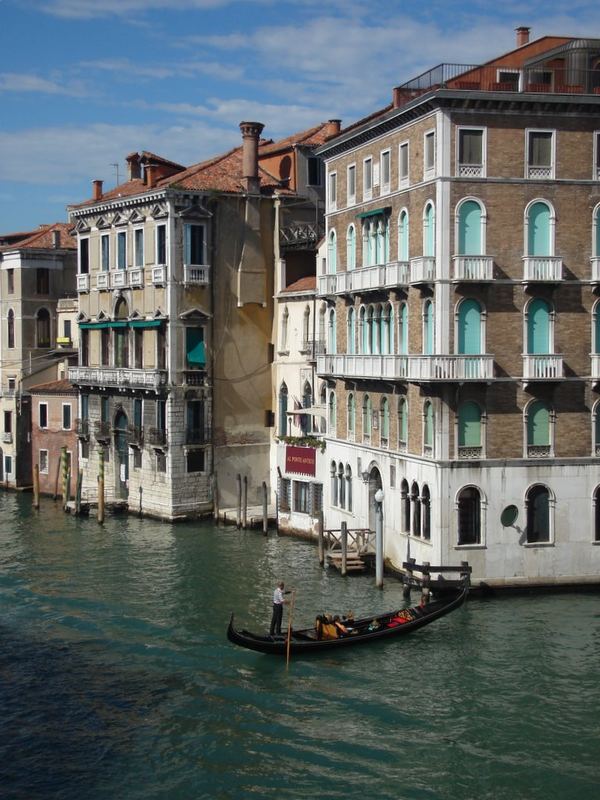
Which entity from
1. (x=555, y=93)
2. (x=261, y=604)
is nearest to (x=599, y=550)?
(x=261, y=604)

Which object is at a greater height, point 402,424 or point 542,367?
point 542,367

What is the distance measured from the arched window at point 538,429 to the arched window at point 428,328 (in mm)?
2597

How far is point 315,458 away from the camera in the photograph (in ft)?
122

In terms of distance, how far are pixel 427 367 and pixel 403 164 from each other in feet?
17.5

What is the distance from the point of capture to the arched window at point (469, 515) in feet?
91.3

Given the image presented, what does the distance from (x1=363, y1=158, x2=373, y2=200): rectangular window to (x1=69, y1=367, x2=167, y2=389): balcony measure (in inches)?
467

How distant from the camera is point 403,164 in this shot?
2991 centimetres

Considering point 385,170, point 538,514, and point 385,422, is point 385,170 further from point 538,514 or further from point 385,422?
point 538,514

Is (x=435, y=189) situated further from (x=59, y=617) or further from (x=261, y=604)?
(x=59, y=617)

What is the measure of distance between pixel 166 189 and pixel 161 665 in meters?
20.5

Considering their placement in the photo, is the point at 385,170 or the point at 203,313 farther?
the point at 203,313

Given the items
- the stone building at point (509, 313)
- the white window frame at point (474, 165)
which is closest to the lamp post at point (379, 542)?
the stone building at point (509, 313)

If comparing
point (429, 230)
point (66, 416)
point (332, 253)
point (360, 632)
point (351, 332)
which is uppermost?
point (332, 253)

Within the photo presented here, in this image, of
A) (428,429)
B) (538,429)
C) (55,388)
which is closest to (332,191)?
(428,429)
